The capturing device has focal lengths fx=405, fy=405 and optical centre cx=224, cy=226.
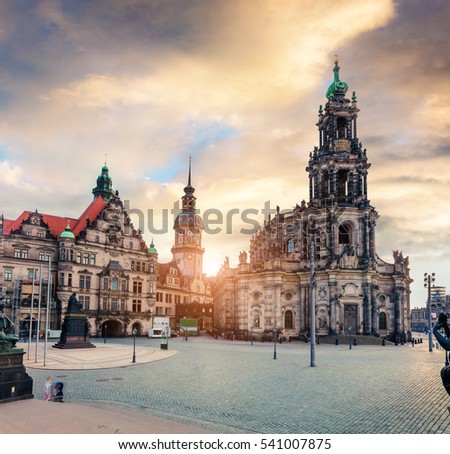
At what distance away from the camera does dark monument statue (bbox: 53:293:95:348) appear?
4116cm

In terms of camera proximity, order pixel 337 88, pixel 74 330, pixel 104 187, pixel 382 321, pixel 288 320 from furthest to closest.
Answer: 1. pixel 104 187
2. pixel 337 88
3. pixel 382 321
4. pixel 288 320
5. pixel 74 330

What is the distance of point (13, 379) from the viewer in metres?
14.8

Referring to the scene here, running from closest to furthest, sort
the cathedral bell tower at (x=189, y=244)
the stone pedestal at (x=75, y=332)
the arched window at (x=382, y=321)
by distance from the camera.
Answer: the stone pedestal at (x=75, y=332) → the arched window at (x=382, y=321) → the cathedral bell tower at (x=189, y=244)

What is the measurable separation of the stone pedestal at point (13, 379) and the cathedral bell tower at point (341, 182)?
51.1 meters

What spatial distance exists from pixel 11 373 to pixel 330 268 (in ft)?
166

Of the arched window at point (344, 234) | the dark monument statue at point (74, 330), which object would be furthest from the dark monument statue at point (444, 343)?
the arched window at point (344, 234)

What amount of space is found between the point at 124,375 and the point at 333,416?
45.1 feet

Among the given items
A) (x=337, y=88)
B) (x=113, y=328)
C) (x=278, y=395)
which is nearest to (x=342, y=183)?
(x=337, y=88)

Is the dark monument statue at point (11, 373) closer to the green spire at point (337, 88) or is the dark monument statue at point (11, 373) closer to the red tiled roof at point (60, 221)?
the red tiled roof at point (60, 221)

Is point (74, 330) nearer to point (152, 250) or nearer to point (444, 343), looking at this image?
point (152, 250)

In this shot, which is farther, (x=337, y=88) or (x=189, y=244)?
(x=189, y=244)

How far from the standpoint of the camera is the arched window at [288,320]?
204 feet

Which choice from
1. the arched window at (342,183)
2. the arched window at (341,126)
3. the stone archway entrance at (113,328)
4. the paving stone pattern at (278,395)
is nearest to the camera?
the paving stone pattern at (278,395)
